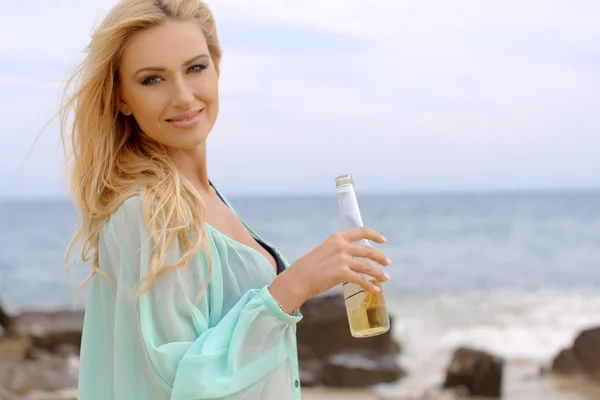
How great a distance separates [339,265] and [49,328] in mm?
8156

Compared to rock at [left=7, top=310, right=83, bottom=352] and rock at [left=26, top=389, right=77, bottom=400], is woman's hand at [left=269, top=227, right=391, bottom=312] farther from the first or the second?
rock at [left=7, top=310, right=83, bottom=352]

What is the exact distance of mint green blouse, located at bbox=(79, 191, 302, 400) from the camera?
195 cm

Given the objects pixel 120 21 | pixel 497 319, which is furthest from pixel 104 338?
pixel 497 319

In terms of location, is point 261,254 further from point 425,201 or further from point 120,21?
point 425,201

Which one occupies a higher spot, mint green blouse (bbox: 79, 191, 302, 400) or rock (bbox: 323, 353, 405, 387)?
mint green blouse (bbox: 79, 191, 302, 400)

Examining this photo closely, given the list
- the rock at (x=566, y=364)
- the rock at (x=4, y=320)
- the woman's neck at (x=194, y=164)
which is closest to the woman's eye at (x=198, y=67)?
the woman's neck at (x=194, y=164)

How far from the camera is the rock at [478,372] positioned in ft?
24.8

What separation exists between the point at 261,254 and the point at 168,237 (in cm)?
40

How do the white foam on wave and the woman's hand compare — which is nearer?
the woman's hand

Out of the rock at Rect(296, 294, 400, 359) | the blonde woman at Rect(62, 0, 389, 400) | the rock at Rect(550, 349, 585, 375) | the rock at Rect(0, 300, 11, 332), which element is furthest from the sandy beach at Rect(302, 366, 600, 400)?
the blonde woman at Rect(62, 0, 389, 400)

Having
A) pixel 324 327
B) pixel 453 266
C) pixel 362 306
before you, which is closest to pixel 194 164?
pixel 362 306

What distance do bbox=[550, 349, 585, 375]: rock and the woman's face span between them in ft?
23.6

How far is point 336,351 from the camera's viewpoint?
8867 millimetres

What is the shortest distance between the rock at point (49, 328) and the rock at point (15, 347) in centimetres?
11
